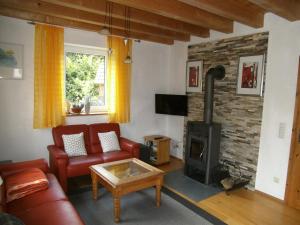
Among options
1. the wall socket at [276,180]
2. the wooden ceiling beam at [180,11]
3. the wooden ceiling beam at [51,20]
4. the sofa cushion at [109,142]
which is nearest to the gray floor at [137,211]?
the sofa cushion at [109,142]

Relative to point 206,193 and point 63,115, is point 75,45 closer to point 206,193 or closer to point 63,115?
point 63,115

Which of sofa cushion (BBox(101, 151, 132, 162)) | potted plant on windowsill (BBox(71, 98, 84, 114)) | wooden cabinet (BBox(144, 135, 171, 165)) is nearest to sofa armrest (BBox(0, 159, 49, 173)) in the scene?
sofa cushion (BBox(101, 151, 132, 162))

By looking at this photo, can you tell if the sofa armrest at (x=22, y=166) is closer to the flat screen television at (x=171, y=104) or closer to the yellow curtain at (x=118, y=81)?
the yellow curtain at (x=118, y=81)

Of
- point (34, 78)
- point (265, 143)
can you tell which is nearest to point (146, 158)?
point (265, 143)

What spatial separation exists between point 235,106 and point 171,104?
4.16 ft

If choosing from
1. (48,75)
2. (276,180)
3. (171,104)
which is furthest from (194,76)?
(48,75)

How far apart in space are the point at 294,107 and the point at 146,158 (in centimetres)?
230

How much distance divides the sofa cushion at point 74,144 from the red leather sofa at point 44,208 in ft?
3.14

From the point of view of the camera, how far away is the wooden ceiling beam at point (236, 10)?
237 centimetres

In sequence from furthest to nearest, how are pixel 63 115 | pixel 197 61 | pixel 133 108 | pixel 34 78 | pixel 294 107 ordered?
pixel 133 108, pixel 197 61, pixel 63 115, pixel 34 78, pixel 294 107

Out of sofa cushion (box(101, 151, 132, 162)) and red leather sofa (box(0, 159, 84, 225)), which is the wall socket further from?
red leather sofa (box(0, 159, 84, 225))

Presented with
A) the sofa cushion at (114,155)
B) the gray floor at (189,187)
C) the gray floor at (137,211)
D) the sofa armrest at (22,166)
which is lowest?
the gray floor at (137,211)

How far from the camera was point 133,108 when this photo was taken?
446cm

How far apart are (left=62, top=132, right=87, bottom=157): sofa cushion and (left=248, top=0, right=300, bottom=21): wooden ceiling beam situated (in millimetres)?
2934
